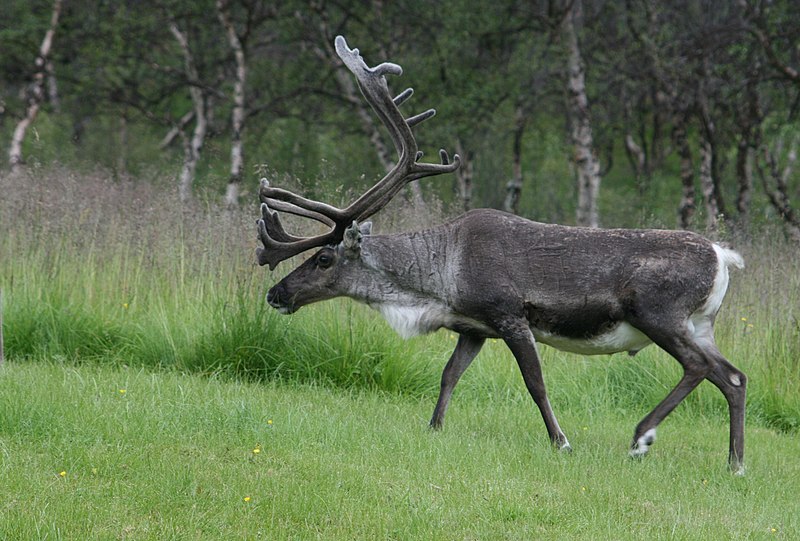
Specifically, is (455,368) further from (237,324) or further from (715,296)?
(237,324)

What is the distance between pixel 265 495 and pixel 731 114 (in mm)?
19014

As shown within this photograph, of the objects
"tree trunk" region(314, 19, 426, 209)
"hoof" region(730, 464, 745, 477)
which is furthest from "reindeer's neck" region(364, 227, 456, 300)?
"tree trunk" region(314, 19, 426, 209)

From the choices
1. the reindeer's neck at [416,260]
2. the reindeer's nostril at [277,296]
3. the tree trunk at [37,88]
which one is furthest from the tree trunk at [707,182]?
the tree trunk at [37,88]

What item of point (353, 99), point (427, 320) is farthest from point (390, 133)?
point (353, 99)

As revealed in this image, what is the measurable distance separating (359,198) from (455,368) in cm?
145

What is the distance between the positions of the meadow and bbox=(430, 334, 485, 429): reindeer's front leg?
0.67ft

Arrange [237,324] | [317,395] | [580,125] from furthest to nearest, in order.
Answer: [580,125] → [237,324] → [317,395]

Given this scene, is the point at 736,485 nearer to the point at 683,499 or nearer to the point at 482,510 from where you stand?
the point at 683,499

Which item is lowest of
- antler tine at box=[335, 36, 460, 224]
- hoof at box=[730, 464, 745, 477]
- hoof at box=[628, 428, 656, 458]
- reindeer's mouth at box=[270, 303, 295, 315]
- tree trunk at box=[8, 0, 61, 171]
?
hoof at box=[730, 464, 745, 477]

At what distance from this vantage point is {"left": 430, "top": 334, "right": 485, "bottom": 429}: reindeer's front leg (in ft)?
24.5

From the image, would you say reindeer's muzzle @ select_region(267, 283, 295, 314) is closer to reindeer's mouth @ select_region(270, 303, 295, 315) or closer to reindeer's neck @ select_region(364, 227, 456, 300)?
reindeer's mouth @ select_region(270, 303, 295, 315)

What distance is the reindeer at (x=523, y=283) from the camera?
6.87 meters

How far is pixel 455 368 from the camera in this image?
7.57 meters

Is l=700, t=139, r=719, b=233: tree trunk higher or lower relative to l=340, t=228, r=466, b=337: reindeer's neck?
higher
